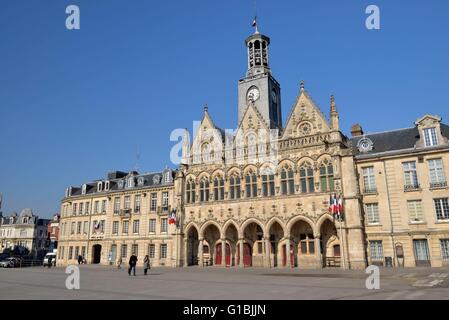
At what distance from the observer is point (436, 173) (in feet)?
98.4

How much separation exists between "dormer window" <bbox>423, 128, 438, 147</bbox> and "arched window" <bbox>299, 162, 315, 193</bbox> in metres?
10.6

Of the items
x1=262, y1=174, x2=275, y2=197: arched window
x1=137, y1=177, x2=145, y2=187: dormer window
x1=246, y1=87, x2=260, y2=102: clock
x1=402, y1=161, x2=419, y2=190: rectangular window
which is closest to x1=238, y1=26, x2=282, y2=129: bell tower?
x1=246, y1=87, x2=260, y2=102: clock

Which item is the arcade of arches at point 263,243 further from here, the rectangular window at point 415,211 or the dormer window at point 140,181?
the dormer window at point 140,181

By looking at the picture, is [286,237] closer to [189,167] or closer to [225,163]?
[225,163]

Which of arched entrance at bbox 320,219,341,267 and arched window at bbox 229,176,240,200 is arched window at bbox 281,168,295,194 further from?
arched window at bbox 229,176,240,200

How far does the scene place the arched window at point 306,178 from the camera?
33112 mm

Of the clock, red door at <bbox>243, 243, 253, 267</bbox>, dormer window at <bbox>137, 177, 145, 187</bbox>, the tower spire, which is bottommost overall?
red door at <bbox>243, 243, 253, 267</bbox>

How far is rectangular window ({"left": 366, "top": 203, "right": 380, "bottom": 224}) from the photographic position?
31.8m

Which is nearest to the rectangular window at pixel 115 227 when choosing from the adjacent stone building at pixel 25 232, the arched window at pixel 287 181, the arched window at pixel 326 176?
the arched window at pixel 287 181

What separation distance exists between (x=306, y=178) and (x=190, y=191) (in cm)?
1426

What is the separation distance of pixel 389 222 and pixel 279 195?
10.3 meters

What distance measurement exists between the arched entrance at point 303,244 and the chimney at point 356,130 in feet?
43.2

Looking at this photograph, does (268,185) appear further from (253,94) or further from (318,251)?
(253,94)
